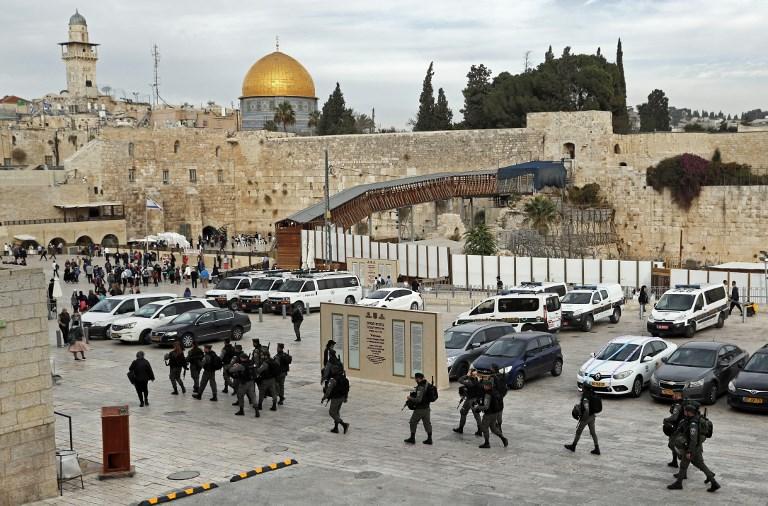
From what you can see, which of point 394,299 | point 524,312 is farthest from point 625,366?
point 394,299

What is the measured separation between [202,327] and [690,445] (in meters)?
14.4

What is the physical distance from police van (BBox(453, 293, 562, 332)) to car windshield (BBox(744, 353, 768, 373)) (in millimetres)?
7279

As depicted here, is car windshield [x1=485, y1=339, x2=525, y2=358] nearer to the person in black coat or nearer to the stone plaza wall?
the person in black coat

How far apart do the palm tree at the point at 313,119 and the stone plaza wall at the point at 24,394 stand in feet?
220

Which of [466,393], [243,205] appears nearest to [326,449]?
[466,393]

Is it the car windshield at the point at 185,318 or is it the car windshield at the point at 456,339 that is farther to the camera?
the car windshield at the point at 185,318

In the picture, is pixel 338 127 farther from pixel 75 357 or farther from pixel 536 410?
pixel 536 410

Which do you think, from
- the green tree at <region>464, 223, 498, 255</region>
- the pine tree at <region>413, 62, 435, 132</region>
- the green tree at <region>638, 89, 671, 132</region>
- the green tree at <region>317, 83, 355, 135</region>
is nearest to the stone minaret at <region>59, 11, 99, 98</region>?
the green tree at <region>317, 83, 355, 135</region>

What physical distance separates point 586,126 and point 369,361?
39.8 m

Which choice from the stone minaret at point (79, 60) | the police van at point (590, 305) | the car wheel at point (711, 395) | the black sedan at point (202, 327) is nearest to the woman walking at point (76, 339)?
the black sedan at point (202, 327)

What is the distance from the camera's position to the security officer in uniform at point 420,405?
13141 mm

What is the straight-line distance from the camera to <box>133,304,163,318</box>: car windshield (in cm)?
2363

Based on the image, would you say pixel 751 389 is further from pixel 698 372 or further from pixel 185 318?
pixel 185 318

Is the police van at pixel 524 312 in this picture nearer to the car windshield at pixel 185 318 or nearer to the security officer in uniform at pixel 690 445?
the car windshield at pixel 185 318
